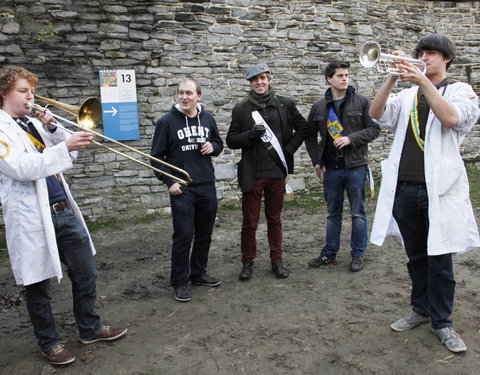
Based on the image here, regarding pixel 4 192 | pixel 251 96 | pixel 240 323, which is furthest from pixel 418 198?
pixel 4 192

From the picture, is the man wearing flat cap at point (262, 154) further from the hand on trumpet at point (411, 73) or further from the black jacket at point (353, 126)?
the hand on trumpet at point (411, 73)

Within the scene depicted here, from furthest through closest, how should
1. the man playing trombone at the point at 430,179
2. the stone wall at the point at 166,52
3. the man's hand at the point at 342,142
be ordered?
the stone wall at the point at 166,52 < the man's hand at the point at 342,142 < the man playing trombone at the point at 430,179

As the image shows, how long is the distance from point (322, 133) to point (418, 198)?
1.76 meters

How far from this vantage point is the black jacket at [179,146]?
4.06m

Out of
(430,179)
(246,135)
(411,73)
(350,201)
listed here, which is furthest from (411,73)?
(350,201)

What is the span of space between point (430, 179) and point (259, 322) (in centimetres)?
177

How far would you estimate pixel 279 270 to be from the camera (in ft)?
14.9

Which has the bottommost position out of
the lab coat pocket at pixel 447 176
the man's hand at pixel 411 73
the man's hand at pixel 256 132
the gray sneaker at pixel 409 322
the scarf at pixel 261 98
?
the gray sneaker at pixel 409 322

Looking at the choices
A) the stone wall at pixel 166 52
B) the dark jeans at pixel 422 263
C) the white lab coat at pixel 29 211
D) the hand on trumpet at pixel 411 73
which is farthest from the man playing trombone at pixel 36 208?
the stone wall at pixel 166 52

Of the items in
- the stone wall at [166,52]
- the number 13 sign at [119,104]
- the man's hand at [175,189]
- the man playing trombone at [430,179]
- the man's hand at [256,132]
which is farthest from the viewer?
the number 13 sign at [119,104]

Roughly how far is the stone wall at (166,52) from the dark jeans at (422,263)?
481cm

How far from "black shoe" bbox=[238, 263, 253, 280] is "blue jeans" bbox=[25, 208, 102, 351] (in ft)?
5.38

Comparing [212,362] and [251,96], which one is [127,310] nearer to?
[212,362]

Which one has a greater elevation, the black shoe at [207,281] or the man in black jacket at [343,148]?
the man in black jacket at [343,148]
